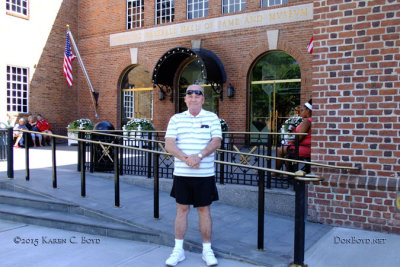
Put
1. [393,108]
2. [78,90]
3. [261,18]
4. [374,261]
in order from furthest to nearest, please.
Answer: [78,90], [261,18], [393,108], [374,261]

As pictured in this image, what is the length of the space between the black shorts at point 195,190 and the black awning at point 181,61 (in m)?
8.54

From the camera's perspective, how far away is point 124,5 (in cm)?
1542

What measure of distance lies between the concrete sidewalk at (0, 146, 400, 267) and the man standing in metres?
0.33

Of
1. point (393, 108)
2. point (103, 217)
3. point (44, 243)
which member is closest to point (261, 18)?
point (393, 108)

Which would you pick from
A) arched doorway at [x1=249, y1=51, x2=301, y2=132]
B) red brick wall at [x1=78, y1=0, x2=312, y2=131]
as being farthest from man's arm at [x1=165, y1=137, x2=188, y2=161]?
arched doorway at [x1=249, y1=51, x2=301, y2=132]

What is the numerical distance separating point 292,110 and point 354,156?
25.3ft

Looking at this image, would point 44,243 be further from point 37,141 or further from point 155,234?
point 37,141

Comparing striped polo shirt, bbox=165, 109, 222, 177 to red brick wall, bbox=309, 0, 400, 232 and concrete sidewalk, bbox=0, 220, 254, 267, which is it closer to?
concrete sidewalk, bbox=0, 220, 254, 267

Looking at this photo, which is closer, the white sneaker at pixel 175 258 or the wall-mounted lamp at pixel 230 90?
the white sneaker at pixel 175 258

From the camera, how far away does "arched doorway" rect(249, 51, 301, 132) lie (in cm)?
1188

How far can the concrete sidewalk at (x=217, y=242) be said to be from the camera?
11.8 ft

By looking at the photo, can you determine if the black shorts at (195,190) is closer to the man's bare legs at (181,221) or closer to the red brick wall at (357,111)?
the man's bare legs at (181,221)
